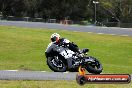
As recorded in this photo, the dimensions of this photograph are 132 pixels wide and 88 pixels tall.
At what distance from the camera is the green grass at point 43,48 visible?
98.2ft

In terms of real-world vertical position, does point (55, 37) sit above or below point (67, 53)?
above

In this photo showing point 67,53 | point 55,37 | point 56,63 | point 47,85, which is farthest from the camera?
point 47,85

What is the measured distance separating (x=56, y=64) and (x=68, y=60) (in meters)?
0.44

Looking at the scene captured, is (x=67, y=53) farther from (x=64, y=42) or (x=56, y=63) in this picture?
(x=56, y=63)

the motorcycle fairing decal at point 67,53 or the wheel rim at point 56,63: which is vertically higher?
the motorcycle fairing decal at point 67,53

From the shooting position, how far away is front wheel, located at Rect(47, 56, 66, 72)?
1347cm

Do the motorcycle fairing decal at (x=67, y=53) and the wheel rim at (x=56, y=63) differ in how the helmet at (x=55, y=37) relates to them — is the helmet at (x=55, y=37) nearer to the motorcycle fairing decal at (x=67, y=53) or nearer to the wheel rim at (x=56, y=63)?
the motorcycle fairing decal at (x=67, y=53)

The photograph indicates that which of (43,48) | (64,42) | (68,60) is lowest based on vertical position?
(43,48)

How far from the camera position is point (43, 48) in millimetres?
37719

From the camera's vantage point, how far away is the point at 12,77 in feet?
53.9

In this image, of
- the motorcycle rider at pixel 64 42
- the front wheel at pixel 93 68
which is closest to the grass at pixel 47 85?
the front wheel at pixel 93 68

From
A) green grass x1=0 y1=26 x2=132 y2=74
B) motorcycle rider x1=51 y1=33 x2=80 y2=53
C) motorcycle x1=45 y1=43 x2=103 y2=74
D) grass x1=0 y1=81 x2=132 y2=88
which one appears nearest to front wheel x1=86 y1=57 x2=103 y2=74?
motorcycle x1=45 y1=43 x2=103 y2=74

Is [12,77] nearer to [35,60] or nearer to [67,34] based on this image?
[35,60]

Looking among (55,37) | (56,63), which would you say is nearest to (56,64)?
(56,63)
